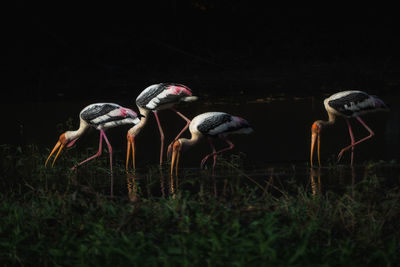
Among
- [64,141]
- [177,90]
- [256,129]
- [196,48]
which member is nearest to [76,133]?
[64,141]

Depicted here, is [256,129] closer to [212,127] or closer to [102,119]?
[212,127]

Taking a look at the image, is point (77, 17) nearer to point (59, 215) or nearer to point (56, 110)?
point (56, 110)

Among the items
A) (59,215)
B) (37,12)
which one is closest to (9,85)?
(37,12)

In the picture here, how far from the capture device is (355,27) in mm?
19109

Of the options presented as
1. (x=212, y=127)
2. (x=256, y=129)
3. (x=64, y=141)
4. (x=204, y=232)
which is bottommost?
(x=256, y=129)

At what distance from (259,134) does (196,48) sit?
8330 mm

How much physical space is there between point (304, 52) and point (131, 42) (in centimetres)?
409

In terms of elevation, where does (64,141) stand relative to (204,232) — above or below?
below

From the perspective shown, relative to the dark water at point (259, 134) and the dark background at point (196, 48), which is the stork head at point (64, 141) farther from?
the dark background at point (196, 48)

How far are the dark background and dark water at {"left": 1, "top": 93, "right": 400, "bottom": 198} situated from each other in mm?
1282

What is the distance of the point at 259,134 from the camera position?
392 inches

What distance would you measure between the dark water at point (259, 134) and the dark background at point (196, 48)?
4.21 feet

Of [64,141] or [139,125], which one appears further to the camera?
[139,125]

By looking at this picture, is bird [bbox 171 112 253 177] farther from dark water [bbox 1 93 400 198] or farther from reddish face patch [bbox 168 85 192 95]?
reddish face patch [bbox 168 85 192 95]
